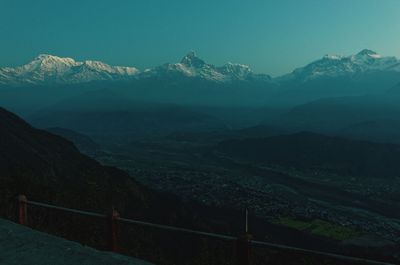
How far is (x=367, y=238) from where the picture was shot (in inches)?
3920

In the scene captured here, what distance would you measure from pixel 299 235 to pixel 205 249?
81.5m

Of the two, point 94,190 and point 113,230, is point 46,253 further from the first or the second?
point 94,190

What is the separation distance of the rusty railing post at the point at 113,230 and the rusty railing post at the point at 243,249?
3.89 m

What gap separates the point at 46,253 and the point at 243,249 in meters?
5.39

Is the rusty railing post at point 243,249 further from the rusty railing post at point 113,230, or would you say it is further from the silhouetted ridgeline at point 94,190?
the silhouetted ridgeline at point 94,190

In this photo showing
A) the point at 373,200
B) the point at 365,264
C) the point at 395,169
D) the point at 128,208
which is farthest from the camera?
the point at 395,169

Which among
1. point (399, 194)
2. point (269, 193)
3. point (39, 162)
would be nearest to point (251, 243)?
point (39, 162)

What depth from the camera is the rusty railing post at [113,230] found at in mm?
13547

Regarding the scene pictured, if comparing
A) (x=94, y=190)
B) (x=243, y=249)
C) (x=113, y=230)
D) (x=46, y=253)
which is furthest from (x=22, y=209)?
(x=94, y=190)

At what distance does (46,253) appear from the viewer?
12.9 m

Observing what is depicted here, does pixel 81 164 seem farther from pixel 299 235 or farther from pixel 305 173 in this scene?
pixel 305 173

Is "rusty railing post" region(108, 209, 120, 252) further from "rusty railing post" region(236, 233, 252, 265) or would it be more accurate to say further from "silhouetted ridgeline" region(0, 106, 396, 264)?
"silhouetted ridgeline" region(0, 106, 396, 264)

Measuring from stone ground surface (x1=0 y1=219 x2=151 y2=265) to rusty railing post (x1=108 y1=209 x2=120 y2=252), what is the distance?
0.48m

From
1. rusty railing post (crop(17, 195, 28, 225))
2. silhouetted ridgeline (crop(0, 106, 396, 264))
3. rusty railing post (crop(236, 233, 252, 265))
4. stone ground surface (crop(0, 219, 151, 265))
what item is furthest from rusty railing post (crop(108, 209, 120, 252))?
silhouetted ridgeline (crop(0, 106, 396, 264))
